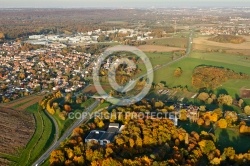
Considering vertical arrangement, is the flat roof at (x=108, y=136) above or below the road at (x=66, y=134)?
above

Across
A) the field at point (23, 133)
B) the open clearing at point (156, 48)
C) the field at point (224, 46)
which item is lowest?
the field at point (23, 133)

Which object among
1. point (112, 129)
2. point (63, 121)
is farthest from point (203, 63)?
point (63, 121)

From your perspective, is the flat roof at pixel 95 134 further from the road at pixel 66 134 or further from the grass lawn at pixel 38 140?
the grass lawn at pixel 38 140

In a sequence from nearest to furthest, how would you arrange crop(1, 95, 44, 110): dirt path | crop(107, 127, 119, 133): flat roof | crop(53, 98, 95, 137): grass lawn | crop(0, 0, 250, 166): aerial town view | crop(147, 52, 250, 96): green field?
crop(0, 0, 250, 166): aerial town view → crop(107, 127, 119, 133): flat roof → crop(53, 98, 95, 137): grass lawn → crop(1, 95, 44, 110): dirt path → crop(147, 52, 250, 96): green field

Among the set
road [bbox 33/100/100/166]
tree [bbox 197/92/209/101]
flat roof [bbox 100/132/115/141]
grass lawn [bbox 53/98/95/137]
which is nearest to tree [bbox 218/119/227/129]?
tree [bbox 197/92/209/101]

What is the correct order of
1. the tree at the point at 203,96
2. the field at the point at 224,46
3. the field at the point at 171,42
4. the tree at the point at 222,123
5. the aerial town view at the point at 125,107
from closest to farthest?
1. the aerial town view at the point at 125,107
2. the tree at the point at 222,123
3. the tree at the point at 203,96
4. the field at the point at 224,46
5. the field at the point at 171,42

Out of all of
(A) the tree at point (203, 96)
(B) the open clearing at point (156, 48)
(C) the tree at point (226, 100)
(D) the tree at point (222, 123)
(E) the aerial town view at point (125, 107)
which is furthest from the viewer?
(B) the open clearing at point (156, 48)

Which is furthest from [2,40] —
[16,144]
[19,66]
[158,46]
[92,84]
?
[16,144]

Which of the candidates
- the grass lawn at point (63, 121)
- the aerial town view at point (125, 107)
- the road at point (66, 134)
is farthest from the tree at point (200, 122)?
the grass lawn at point (63, 121)

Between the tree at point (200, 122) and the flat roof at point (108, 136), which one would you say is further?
the tree at point (200, 122)

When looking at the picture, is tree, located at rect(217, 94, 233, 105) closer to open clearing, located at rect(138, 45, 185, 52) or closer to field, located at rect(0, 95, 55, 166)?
field, located at rect(0, 95, 55, 166)
